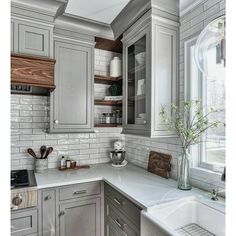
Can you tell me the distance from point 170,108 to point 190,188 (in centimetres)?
65

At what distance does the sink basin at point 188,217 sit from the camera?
46.2 inches

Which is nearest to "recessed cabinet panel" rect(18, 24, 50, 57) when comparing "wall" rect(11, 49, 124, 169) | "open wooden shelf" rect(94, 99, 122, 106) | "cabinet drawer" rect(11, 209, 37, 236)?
"wall" rect(11, 49, 124, 169)

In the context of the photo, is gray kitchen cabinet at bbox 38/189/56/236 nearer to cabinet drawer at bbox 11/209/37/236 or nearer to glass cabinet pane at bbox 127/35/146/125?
cabinet drawer at bbox 11/209/37/236

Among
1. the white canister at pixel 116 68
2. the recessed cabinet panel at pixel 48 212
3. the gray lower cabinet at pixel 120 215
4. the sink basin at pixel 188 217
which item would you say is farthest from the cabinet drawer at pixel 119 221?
the white canister at pixel 116 68

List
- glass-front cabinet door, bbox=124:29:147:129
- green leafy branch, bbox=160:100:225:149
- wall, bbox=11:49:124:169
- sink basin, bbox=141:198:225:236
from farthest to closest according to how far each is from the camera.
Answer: wall, bbox=11:49:124:169 → glass-front cabinet door, bbox=124:29:147:129 → green leafy branch, bbox=160:100:225:149 → sink basin, bbox=141:198:225:236

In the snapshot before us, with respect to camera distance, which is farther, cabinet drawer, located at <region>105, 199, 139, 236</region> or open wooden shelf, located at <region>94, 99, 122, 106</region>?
open wooden shelf, located at <region>94, 99, 122, 106</region>

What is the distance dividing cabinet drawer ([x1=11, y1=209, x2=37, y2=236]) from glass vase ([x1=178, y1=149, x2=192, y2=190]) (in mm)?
1198

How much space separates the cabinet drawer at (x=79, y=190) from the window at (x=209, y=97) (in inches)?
36.3

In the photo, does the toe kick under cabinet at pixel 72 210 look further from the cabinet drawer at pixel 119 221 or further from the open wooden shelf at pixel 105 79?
the open wooden shelf at pixel 105 79

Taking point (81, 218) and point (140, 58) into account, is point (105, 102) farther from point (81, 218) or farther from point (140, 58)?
point (81, 218)

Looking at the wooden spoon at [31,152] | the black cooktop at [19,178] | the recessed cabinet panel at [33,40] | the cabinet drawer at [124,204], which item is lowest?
the cabinet drawer at [124,204]

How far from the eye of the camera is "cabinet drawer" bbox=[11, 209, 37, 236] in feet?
4.88

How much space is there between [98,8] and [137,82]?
75cm
